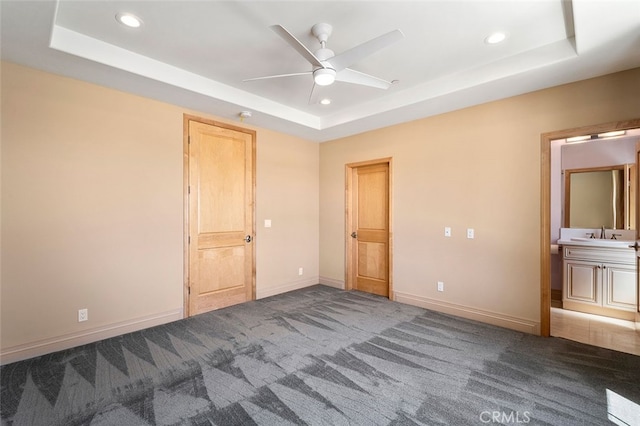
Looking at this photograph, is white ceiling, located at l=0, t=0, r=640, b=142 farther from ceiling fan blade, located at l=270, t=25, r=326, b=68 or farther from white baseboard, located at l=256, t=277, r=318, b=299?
white baseboard, located at l=256, t=277, r=318, b=299

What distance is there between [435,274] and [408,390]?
2076mm

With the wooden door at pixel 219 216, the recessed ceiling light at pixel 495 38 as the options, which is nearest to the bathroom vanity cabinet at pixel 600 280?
the recessed ceiling light at pixel 495 38

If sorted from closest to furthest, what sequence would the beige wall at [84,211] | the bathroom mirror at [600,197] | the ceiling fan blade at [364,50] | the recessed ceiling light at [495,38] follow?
the ceiling fan blade at [364,50], the recessed ceiling light at [495,38], the beige wall at [84,211], the bathroom mirror at [600,197]

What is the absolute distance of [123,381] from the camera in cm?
231

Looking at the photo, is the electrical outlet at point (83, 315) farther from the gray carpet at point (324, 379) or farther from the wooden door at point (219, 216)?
the wooden door at point (219, 216)

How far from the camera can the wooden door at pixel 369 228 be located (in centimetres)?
470

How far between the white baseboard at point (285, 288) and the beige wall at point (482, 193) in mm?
1690

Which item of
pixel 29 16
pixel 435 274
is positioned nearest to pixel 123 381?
pixel 29 16

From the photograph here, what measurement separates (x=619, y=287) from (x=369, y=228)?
11.0ft

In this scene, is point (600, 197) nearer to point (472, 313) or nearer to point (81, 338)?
point (472, 313)

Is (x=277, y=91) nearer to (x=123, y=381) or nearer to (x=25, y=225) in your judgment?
(x=25, y=225)

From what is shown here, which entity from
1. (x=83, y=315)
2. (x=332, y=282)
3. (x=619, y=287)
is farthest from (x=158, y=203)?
(x=619, y=287)

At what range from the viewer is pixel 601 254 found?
12.6 feet

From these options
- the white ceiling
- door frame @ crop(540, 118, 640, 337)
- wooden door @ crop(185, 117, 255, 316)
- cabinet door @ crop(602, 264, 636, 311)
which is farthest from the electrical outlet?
cabinet door @ crop(602, 264, 636, 311)
